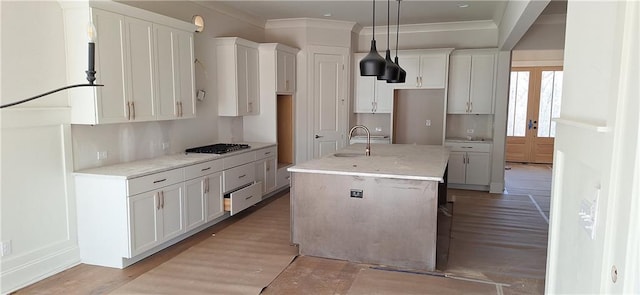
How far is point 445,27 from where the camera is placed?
21.8 ft

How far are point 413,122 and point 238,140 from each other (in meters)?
3.05

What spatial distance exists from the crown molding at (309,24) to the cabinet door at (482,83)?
200cm

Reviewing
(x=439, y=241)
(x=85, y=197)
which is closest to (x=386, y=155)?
(x=439, y=241)

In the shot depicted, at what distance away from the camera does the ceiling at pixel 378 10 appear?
17.4 ft

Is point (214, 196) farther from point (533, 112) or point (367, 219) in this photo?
point (533, 112)

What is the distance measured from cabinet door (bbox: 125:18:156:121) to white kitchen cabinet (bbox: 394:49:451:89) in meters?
4.03

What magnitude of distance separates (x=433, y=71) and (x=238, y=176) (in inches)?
139

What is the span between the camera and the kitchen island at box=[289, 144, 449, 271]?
3.29 meters

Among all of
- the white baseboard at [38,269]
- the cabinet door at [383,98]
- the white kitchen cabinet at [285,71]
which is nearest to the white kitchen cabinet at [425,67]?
the cabinet door at [383,98]

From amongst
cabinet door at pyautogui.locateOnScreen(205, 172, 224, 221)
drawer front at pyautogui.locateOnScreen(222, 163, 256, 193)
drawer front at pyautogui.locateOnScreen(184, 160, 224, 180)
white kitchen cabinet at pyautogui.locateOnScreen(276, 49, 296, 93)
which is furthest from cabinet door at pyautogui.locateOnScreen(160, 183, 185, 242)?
white kitchen cabinet at pyautogui.locateOnScreen(276, 49, 296, 93)

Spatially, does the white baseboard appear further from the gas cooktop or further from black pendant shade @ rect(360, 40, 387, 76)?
black pendant shade @ rect(360, 40, 387, 76)

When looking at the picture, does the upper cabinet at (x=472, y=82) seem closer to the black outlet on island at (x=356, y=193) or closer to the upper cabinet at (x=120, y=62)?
the black outlet on island at (x=356, y=193)

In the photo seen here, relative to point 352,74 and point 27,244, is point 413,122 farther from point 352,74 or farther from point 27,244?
point 27,244

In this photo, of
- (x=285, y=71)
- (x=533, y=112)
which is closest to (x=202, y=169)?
(x=285, y=71)
